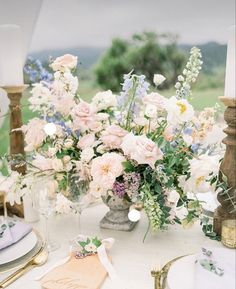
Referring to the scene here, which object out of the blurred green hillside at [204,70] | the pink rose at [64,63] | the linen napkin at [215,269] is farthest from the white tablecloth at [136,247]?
the blurred green hillside at [204,70]

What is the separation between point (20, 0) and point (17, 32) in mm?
522

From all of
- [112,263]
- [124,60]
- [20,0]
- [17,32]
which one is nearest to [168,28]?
[124,60]

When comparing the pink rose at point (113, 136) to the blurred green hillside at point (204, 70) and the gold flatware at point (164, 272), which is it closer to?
the gold flatware at point (164, 272)

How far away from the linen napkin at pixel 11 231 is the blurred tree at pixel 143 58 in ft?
3.82

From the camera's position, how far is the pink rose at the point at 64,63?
103cm

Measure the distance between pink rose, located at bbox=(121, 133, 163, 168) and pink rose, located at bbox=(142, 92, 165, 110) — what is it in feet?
0.41

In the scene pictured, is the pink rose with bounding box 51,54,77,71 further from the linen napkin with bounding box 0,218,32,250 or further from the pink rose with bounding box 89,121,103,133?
the linen napkin with bounding box 0,218,32,250

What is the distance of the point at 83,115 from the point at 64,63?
0.58ft

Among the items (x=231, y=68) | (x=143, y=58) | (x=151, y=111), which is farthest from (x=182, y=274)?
(x=143, y=58)

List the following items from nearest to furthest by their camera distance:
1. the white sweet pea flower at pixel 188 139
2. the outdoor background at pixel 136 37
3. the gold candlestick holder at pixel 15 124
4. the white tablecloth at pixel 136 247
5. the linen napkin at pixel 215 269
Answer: the linen napkin at pixel 215 269
the white tablecloth at pixel 136 247
the white sweet pea flower at pixel 188 139
the gold candlestick holder at pixel 15 124
the outdoor background at pixel 136 37

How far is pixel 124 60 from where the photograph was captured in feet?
6.49

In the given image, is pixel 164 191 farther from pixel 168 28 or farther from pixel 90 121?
pixel 168 28

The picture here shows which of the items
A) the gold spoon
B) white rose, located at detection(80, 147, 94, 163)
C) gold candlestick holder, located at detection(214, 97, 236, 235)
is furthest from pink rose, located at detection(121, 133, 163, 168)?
the gold spoon

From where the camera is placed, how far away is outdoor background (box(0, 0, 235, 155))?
1967 millimetres
